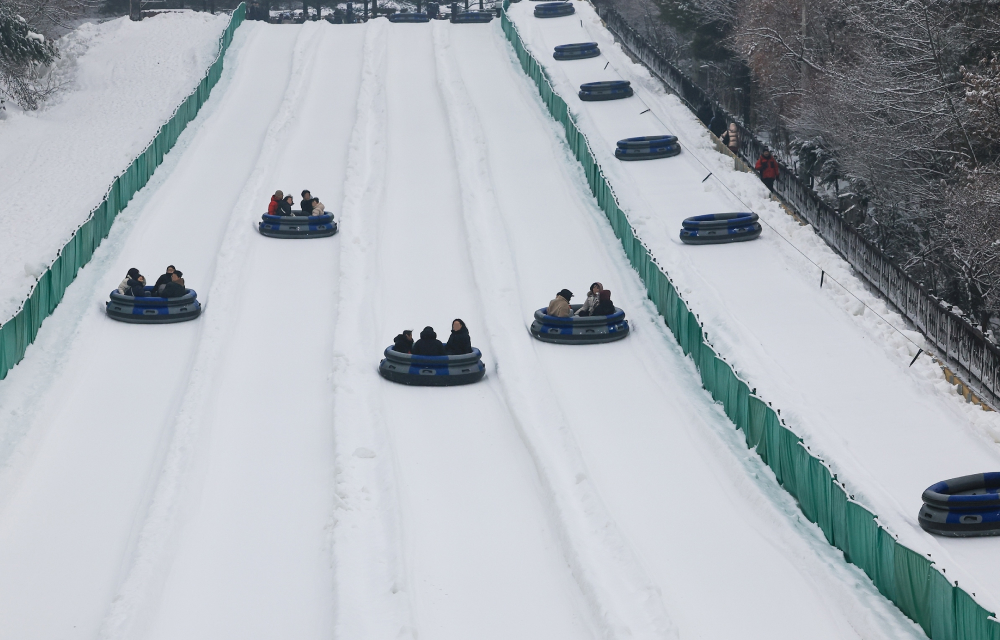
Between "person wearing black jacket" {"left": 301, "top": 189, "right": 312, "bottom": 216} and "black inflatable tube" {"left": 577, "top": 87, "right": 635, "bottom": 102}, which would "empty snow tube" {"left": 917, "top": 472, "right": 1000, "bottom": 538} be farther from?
"black inflatable tube" {"left": 577, "top": 87, "right": 635, "bottom": 102}

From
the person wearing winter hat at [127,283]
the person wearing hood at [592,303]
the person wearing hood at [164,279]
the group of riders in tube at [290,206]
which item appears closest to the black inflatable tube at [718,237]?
the person wearing hood at [592,303]

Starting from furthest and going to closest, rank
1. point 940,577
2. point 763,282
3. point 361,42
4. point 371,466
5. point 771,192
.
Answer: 1. point 361,42
2. point 771,192
3. point 763,282
4. point 371,466
5. point 940,577

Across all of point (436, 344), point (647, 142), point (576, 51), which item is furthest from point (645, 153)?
point (436, 344)

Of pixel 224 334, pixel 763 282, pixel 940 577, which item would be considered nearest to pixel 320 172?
pixel 224 334

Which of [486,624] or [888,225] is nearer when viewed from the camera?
[486,624]

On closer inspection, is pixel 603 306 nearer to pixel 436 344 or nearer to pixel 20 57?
pixel 436 344

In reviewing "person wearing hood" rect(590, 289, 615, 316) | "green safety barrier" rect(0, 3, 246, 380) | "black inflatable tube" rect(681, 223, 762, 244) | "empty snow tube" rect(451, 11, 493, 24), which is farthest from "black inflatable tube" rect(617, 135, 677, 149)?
"empty snow tube" rect(451, 11, 493, 24)

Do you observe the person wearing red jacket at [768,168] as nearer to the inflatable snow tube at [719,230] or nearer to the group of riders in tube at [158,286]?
the inflatable snow tube at [719,230]

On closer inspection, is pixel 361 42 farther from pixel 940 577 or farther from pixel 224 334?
pixel 940 577
